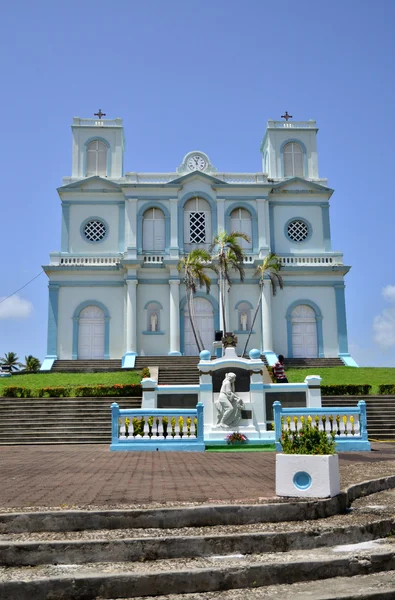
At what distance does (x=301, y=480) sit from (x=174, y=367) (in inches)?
905

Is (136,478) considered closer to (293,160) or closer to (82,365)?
(82,365)

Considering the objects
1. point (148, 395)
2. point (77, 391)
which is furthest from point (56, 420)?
point (148, 395)

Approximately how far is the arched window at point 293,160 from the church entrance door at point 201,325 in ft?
33.6

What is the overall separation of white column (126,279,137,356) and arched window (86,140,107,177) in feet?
26.1

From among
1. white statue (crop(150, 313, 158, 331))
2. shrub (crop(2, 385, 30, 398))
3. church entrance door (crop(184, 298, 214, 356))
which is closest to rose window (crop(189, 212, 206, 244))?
church entrance door (crop(184, 298, 214, 356))

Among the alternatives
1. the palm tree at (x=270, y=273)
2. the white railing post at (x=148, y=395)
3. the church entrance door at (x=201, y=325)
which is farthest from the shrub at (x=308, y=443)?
the church entrance door at (x=201, y=325)

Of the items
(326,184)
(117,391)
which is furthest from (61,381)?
(326,184)

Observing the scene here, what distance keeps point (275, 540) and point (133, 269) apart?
29.4m

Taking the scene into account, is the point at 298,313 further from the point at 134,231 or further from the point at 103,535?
the point at 103,535

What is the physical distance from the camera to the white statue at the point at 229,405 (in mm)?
17438

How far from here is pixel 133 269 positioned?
34.8 m

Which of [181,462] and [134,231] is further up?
[134,231]

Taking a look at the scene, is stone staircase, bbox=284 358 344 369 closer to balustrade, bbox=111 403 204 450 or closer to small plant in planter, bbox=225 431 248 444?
small plant in planter, bbox=225 431 248 444

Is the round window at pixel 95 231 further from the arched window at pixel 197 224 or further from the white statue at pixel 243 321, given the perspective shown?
the white statue at pixel 243 321
